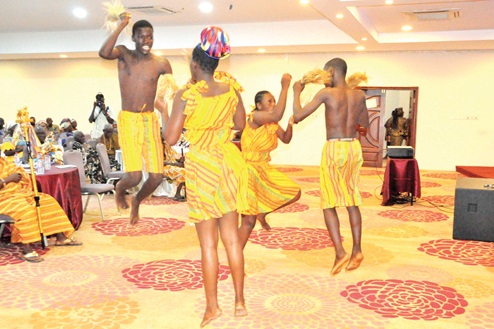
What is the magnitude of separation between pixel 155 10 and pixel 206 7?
0.99 m

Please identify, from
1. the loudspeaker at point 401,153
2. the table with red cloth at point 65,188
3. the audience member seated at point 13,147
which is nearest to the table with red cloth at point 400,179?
the loudspeaker at point 401,153

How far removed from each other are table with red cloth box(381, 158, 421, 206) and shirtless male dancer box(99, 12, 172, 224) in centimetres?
486

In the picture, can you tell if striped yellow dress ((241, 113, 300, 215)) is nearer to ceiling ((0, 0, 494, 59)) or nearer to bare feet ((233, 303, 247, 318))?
bare feet ((233, 303, 247, 318))

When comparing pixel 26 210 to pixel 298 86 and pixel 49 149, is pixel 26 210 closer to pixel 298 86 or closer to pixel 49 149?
pixel 49 149

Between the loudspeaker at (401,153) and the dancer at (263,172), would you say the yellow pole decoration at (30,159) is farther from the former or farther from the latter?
the loudspeaker at (401,153)

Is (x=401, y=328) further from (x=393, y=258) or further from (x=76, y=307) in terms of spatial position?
(x=76, y=307)

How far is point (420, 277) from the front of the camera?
4324 mm

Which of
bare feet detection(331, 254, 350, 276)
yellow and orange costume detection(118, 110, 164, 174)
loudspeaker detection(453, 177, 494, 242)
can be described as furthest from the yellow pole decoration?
loudspeaker detection(453, 177, 494, 242)

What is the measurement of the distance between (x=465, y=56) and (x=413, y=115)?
190 centimetres

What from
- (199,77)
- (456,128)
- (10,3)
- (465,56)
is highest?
(10,3)

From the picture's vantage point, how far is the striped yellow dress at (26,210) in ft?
16.0

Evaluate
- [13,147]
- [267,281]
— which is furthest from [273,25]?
[267,281]

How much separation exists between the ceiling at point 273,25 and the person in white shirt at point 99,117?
6.01 feet

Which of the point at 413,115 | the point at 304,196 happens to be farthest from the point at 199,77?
the point at 413,115
